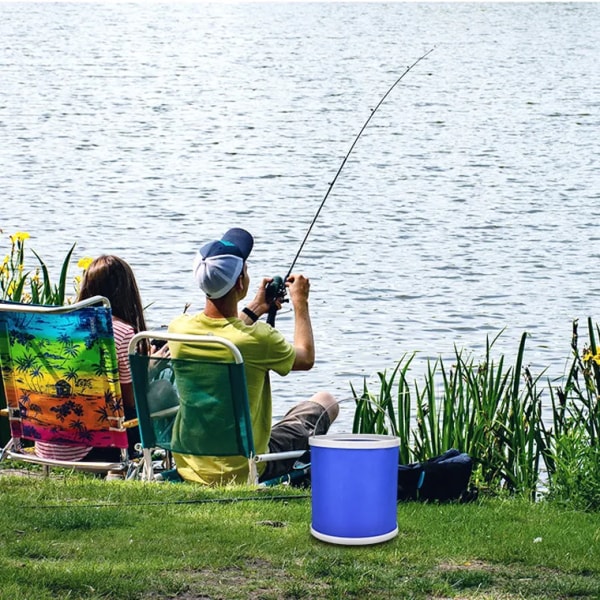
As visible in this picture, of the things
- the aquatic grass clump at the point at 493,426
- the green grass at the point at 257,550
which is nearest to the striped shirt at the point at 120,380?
the green grass at the point at 257,550

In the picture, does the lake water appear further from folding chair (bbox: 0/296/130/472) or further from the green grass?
the green grass

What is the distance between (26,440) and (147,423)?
107cm

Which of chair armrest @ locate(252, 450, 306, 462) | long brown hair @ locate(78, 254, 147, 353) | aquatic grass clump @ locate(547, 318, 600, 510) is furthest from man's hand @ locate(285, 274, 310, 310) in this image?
aquatic grass clump @ locate(547, 318, 600, 510)

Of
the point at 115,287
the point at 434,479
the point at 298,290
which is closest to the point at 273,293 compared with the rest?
the point at 298,290

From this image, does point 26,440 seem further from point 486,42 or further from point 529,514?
point 486,42

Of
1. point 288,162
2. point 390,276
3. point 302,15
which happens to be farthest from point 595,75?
point 302,15

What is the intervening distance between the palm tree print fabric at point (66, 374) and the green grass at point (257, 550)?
34cm

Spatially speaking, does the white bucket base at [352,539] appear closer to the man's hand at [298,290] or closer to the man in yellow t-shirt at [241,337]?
the man in yellow t-shirt at [241,337]

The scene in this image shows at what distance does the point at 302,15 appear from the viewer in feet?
240

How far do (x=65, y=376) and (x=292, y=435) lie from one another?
3.02 feet

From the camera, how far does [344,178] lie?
2152cm

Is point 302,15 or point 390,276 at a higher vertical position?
point 302,15

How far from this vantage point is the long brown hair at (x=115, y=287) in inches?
226

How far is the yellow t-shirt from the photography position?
5207 mm
